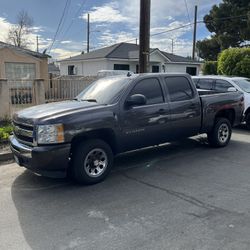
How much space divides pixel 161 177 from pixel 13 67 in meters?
17.1

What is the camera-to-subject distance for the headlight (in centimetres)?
489

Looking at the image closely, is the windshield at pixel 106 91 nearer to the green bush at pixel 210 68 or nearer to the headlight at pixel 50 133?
the headlight at pixel 50 133

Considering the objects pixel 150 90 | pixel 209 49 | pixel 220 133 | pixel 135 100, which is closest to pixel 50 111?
pixel 135 100

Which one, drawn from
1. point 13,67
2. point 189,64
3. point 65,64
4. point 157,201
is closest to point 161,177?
point 157,201

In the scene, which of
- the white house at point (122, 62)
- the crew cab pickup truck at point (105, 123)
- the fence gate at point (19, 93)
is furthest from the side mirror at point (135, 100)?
the white house at point (122, 62)

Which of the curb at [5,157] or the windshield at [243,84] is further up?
the windshield at [243,84]

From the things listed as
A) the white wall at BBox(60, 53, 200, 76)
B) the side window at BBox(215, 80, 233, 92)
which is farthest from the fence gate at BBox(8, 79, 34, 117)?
the white wall at BBox(60, 53, 200, 76)

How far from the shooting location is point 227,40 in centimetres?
3180

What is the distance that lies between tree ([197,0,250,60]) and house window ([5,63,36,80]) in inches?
776

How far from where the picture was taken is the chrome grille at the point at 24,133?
512cm

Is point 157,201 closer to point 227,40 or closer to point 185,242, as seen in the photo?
point 185,242

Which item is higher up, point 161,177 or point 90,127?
point 90,127

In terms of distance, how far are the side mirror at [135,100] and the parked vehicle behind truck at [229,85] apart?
5.44m

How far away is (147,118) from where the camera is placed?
601 cm
